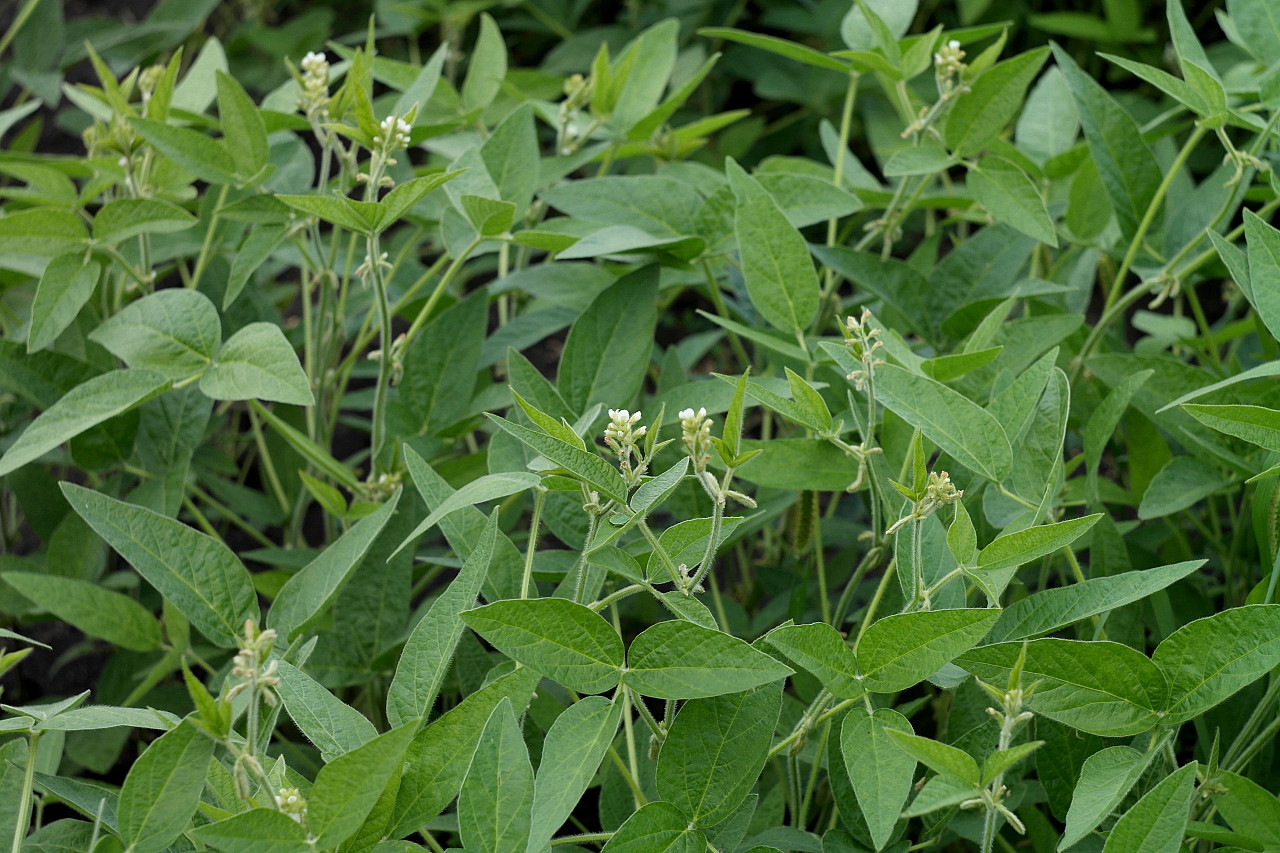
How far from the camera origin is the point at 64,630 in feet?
4.58

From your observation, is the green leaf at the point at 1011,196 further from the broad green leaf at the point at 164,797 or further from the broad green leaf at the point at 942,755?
the broad green leaf at the point at 164,797

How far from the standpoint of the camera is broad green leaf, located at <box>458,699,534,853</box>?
57 centimetres

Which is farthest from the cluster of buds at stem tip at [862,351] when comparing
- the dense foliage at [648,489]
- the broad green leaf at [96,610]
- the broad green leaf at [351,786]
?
the broad green leaf at [96,610]

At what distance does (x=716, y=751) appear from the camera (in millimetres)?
651

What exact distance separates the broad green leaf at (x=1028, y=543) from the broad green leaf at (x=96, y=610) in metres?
0.67

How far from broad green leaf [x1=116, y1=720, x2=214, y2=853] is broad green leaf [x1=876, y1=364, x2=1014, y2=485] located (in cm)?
44

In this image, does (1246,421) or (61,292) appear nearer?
(1246,421)

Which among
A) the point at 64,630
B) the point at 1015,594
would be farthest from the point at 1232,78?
the point at 64,630

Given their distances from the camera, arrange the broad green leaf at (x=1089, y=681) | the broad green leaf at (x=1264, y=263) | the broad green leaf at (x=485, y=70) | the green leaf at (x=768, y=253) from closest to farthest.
Answer: the broad green leaf at (x=1089, y=681) < the broad green leaf at (x=1264, y=263) < the green leaf at (x=768, y=253) < the broad green leaf at (x=485, y=70)

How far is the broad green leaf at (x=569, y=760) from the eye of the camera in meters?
0.57

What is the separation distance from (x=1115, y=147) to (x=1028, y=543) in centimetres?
49

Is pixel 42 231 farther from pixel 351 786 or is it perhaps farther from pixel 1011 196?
pixel 1011 196

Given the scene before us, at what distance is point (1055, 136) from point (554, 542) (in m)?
0.70

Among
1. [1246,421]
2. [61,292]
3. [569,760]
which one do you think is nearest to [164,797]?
[569,760]
